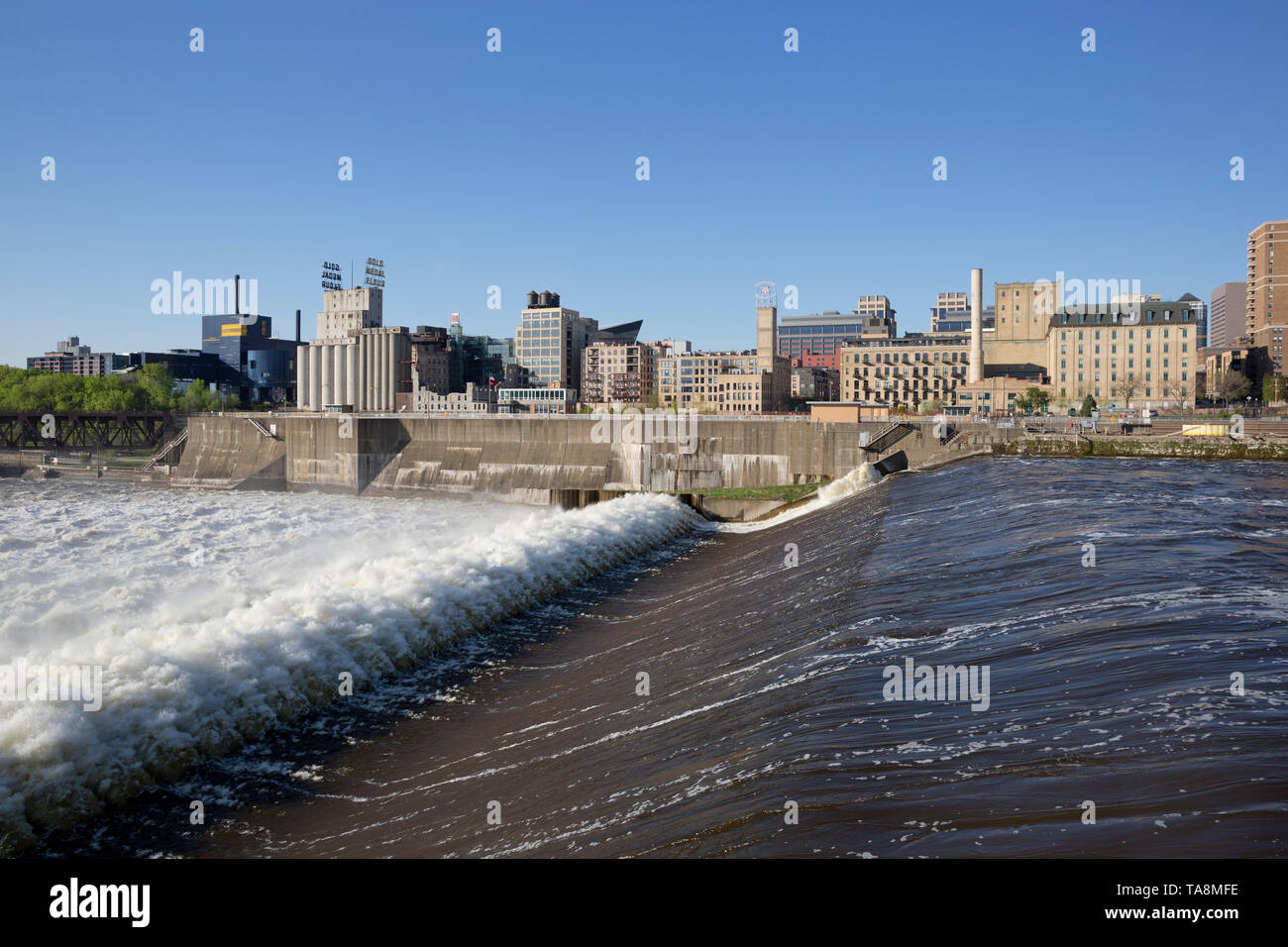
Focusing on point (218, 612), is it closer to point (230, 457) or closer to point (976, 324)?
point (230, 457)

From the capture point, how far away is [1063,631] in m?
13.5

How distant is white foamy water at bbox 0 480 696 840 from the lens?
12.0 meters

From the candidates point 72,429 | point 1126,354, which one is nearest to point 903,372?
point 1126,354

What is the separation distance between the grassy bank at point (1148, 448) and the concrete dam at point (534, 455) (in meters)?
5.95

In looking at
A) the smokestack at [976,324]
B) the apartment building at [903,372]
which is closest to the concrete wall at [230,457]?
the smokestack at [976,324]

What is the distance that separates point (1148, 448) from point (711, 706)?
159 ft

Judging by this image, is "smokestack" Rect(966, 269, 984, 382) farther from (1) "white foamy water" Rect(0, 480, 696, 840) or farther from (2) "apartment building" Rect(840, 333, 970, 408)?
(1) "white foamy water" Rect(0, 480, 696, 840)

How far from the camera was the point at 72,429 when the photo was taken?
376ft

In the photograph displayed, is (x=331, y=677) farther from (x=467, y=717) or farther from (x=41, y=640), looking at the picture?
(x=41, y=640)

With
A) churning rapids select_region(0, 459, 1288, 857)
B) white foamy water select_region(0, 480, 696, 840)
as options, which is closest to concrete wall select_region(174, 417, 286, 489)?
white foamy water select_region(0, 480, 696, 840)

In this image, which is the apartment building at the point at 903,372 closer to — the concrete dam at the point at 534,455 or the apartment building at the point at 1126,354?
the apartment building at the point at 1126,354

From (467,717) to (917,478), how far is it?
111 feet

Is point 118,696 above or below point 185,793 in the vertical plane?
above
